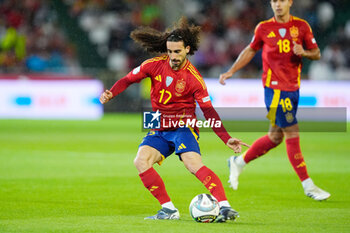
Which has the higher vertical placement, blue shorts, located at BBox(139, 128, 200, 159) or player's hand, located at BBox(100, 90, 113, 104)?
player's hand, located at BBox(100, 90, 113, 104)

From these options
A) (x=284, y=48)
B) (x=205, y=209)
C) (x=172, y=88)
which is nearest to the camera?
(x=205, y=209)

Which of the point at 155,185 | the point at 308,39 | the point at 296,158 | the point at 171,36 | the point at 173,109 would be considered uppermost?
the point at 171,36

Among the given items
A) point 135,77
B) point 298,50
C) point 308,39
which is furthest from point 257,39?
point 135,77

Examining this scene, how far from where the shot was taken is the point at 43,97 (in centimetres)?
2042

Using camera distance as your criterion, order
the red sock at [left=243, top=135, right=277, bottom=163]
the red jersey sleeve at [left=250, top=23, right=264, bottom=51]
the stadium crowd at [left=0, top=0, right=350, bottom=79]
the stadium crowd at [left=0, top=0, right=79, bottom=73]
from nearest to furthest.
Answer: the red jersey sleeve at [left=250, top=23, right=264, bottom=51], the red sock at [left=243, top=135, right=277, bottom=163], the stadium crowd at [left=0, top=0, right=350, bottom=79], the stadium crowd at [left=0, top=0, right=79, bottom=73]

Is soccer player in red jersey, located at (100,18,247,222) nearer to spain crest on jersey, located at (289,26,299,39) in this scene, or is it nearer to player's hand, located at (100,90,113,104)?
player's hand, located at (100,90,113,104)

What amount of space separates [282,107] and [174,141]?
2.09 metres

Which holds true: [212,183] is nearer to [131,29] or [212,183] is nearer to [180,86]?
[180,86]

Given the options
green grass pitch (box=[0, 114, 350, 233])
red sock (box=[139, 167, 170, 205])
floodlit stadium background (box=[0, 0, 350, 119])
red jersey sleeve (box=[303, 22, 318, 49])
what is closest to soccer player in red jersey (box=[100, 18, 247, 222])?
red sock (box=[139, 167, 170, 205])

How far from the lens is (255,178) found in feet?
32.2

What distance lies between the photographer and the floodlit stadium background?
799 inches

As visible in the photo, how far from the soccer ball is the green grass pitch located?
98 millimetres

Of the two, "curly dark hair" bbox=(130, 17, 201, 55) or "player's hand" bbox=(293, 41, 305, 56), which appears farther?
"player's hand" bbox=(293, 41, 305, 56)

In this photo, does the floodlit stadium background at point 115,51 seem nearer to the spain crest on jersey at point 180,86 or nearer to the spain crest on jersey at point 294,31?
the spain crest on jersey at point 294,31
